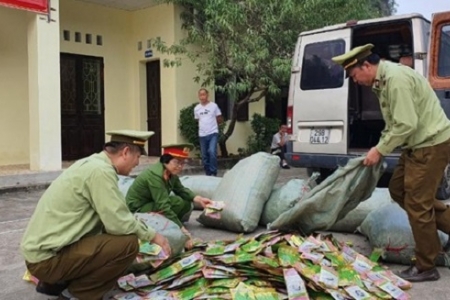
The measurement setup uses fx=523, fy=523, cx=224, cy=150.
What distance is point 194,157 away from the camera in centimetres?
1100

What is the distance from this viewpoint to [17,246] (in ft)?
14.9

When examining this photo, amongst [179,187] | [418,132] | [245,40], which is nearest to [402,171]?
[418,132]

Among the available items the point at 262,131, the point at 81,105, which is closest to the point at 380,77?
the point at 81,105

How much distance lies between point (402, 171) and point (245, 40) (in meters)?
6.59

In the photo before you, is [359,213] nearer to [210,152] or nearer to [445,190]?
[445,190]

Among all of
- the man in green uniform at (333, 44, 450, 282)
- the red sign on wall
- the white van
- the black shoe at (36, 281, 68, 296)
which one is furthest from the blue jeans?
the black shoe at (36, 281, 68, 296)

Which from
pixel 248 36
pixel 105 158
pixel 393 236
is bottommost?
pixel 393 236

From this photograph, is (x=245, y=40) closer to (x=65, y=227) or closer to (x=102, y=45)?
(x=102, y=45)

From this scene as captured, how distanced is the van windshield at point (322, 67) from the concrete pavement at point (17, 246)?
223 centimetres

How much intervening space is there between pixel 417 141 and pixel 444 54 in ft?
8.99

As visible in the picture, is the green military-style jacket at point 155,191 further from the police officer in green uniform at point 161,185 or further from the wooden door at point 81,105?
the wooden door at point 81,105

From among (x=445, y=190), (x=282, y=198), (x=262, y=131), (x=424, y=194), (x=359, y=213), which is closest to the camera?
(x=424, y=194)

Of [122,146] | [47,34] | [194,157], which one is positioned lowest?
[194,157]

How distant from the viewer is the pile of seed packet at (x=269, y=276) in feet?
9.82
